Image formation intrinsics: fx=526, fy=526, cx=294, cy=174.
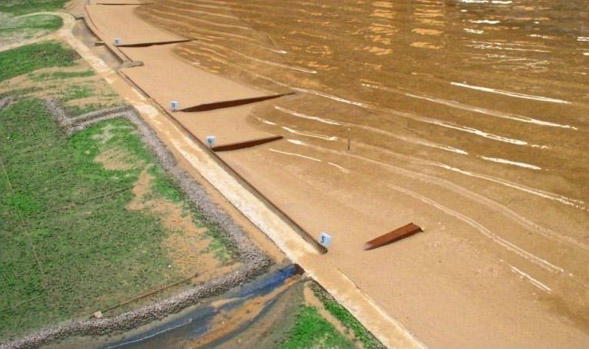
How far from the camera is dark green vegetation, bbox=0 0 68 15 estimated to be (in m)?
21.6

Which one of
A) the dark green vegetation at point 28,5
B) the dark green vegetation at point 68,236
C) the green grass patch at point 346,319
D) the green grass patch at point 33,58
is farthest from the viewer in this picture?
the dark green vegetation at point 28,5

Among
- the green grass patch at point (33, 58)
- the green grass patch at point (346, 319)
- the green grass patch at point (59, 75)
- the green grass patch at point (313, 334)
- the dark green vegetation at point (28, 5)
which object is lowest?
the green grass patch at point (313, 334)

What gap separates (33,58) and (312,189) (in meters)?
11.0

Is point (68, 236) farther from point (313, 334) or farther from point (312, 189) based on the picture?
point (313, 334)

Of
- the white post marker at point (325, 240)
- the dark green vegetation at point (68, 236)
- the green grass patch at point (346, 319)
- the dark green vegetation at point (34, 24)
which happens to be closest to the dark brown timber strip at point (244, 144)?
the dark green vegetation at point (68, 236)

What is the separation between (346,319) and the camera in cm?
554

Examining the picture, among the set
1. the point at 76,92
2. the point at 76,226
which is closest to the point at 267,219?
the point at 76,226

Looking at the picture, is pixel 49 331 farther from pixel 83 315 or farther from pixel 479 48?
pixel 479 48

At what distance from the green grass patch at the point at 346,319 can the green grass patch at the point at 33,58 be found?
11.6m

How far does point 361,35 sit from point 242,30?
4.07 meters

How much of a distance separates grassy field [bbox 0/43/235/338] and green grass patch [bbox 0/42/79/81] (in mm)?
3955

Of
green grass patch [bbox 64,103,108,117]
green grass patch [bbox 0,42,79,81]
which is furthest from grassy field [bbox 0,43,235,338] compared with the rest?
green grass patch [bbox 0,42,79,81]

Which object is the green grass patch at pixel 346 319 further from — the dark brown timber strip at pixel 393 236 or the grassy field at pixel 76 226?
the grassy field at pixel 76 226

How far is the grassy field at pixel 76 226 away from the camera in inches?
242
